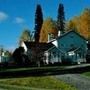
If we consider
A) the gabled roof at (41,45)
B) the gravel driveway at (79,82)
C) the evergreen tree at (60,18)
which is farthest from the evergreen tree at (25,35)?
the gravel driveway at (79,82)

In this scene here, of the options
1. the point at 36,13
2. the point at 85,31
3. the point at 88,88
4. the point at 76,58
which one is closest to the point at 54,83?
the point at 88,88

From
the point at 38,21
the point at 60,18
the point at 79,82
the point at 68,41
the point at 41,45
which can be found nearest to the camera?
the point at 79,82

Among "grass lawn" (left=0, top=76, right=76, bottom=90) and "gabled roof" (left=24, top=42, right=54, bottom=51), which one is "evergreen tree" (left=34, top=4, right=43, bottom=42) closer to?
"gabled roof" (left=24, top=42, right=54, bottom=51)

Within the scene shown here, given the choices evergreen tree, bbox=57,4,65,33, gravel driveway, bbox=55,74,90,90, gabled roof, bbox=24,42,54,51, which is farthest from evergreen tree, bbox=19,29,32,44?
gravel driveway, bbox=55,74,90,90

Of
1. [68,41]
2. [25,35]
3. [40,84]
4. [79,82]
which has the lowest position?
[40,84]

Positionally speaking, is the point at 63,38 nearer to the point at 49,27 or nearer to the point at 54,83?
the point at 49,27

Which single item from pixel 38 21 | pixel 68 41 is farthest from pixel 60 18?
pixel 68 41

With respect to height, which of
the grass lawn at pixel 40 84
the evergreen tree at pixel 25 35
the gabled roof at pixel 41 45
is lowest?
the grass lawn at pixel 40 84

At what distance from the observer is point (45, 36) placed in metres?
118

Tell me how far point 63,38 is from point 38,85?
51.9 meters

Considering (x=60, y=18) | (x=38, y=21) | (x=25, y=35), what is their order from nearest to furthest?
(x=38, y=21), (x=60, y=18), (x=25, y=35)

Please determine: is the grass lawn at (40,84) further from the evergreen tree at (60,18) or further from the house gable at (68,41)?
the evergreen tree at (60,18)

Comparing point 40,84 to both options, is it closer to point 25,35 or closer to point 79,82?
point 79,82

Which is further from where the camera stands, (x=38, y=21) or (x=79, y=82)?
(x=38, y=21)
